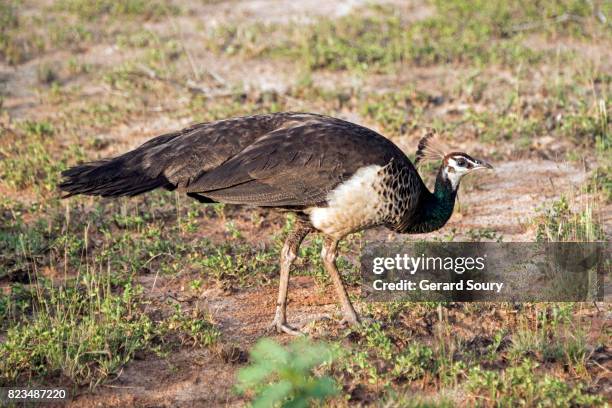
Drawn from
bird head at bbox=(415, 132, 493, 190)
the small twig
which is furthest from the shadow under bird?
the small twig

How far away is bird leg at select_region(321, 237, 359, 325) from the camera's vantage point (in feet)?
18.5

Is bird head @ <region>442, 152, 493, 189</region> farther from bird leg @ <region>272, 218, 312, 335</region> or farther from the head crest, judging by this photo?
bird leg @ <region>272, 218, 312, 335</region>

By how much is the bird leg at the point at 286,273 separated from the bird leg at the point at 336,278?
17cm

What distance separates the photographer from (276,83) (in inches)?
395

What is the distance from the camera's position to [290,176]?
547 centimetres

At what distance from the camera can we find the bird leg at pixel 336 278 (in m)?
5.63

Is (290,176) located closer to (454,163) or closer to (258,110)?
(454,163)

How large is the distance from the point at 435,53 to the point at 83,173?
5796 mm

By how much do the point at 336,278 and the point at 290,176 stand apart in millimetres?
763

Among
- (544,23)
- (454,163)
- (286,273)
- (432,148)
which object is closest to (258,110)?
(432,148)

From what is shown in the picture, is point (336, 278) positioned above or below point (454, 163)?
below

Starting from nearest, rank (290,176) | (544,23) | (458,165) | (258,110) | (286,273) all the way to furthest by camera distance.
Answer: (290,176)
(286,273)
(458,165)
(258,110)
(544,23)

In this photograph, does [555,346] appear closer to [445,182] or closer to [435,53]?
[445,182]

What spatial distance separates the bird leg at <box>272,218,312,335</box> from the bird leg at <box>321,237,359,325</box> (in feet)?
0.57
